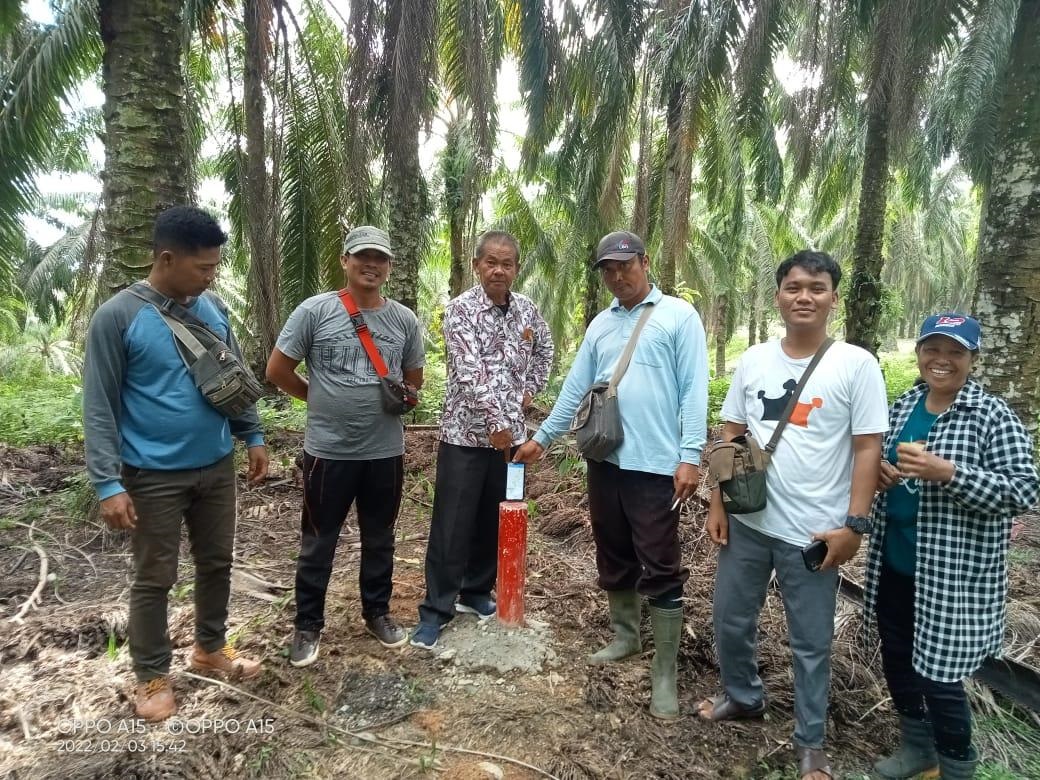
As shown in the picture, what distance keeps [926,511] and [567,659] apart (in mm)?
1735

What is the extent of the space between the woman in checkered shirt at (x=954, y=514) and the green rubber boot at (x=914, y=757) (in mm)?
96

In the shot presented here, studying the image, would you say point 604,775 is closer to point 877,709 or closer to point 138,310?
point 877,709

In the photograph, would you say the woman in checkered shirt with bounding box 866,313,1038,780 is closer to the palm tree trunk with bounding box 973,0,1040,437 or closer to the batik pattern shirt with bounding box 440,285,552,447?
the batik pattern shirt with bounding box 440,285,552,447

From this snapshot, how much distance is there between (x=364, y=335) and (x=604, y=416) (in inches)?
45.7

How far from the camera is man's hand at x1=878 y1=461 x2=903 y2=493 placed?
7.06ft

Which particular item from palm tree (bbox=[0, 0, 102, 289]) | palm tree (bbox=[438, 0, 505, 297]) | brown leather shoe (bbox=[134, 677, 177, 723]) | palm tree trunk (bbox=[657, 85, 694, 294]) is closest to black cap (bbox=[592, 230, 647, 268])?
brown leather shoe (bbox=[134, 677, 177, 723])

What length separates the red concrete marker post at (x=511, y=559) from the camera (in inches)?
124

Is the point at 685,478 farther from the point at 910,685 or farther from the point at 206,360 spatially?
the point at 206,360

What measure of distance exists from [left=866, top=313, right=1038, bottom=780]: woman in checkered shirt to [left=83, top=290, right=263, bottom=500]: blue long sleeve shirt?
254 cm

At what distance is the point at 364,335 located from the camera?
9.62ft

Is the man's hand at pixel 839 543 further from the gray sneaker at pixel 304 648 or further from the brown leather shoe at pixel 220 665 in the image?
the brown leather shoe at pixel 220 665

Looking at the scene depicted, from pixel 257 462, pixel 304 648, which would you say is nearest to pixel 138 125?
pixel 257 462

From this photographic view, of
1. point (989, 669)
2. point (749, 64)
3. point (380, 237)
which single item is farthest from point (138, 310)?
point (749, 64)

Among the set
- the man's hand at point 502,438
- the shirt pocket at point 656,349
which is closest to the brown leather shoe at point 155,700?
the man's hand at point 502,438
